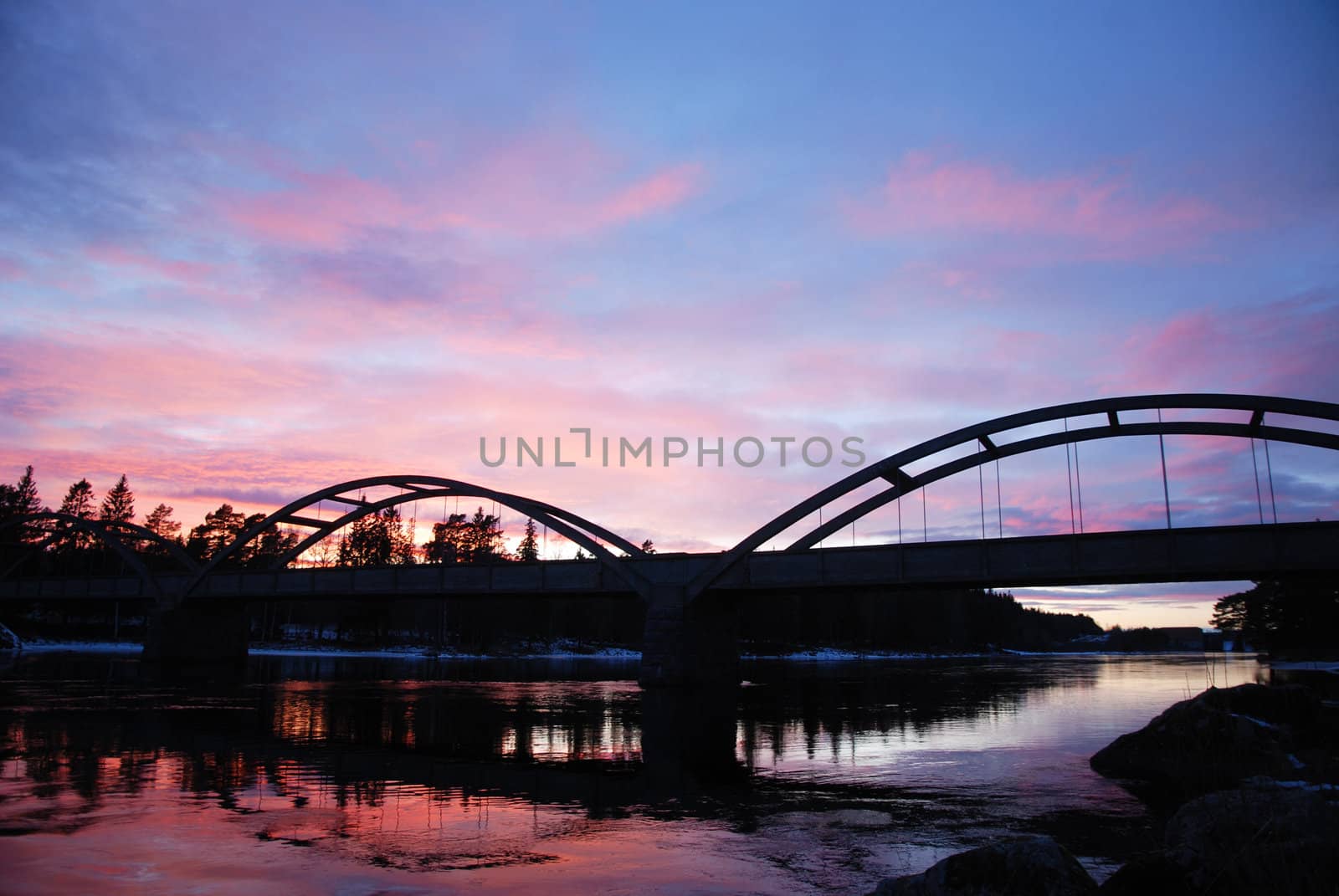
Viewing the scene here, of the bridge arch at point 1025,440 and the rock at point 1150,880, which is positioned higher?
the bridge arch at point 1025,440

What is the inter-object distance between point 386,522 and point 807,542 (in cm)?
10315

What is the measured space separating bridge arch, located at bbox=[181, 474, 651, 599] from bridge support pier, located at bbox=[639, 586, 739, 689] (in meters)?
2.06

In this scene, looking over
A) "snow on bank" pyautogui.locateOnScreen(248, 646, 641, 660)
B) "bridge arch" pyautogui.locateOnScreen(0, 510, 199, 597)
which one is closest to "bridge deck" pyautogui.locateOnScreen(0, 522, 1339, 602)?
"bridge arch" pyautogui.locateOnScreen(0, 510, 199, 597)

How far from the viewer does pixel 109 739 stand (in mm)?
19938

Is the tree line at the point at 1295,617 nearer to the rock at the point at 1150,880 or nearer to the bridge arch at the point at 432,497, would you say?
the bridge arch at the point at 432,497

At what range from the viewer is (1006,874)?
7.18 m

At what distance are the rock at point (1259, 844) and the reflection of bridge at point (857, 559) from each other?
33810 mm

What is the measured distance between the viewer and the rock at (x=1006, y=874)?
704 cm

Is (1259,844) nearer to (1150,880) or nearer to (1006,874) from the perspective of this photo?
(1150,880)

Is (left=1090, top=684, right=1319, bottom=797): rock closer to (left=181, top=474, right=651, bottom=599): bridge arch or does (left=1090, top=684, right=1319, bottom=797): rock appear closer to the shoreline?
(left=181, top=474, right=651, bottom=599): bridge arch

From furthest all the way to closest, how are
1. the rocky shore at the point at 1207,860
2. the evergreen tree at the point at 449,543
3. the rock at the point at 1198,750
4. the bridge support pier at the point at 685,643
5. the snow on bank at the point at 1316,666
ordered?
the evergreen tree at the point at 449,543
the snow on bank at the point at 1316,666
the bridge support pier at the point at 685,643
the rock at the point at 1198,750
the rocky shore at the point at 1207,860

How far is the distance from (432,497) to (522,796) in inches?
2035

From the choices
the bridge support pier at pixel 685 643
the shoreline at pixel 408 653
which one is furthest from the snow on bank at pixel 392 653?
the bridge support pier at pixel 685 643

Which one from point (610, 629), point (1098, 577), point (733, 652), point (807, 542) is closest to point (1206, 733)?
point (1098, 577)
